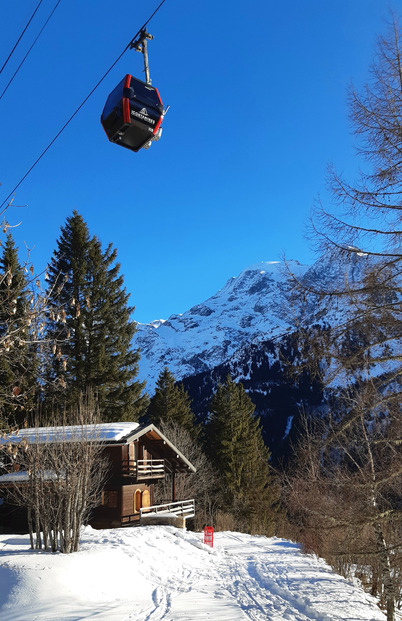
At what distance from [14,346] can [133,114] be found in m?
3.57

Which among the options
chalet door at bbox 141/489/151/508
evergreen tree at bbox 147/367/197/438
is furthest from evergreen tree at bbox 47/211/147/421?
evergreen tree at bbox 147/367/197/438

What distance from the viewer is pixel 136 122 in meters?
5.87

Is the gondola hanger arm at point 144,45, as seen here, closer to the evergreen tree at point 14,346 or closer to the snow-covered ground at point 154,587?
the evergreen tree at point 14,346

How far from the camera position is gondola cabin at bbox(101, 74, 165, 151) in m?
5.83

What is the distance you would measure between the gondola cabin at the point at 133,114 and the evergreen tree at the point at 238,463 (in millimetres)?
38003

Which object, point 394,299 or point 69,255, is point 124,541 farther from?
point 69,255

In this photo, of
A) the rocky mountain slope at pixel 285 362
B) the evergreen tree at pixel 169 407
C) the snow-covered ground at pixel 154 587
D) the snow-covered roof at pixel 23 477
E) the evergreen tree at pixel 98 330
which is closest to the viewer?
the rocky mountain slope at pixel 285 362

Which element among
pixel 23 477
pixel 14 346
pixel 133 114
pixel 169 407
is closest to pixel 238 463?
pixel 169 407

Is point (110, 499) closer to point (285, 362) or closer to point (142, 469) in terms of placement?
point (142, 469)

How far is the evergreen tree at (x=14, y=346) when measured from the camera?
19.5 ft

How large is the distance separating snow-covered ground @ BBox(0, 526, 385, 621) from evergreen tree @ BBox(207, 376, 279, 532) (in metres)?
23.9

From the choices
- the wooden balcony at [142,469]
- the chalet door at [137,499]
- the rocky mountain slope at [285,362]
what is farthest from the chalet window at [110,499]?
the rocky mountain slope at [285,362]

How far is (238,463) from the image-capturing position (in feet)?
137

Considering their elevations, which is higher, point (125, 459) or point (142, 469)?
point (125, 459)
